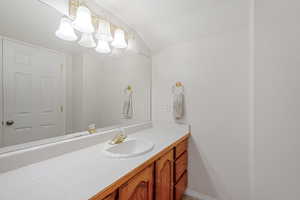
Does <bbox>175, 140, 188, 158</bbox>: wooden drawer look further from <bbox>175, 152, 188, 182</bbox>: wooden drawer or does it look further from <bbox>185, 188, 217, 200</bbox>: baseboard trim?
<bbox>185, 188, 217, 200</bbox>: baseboard trim

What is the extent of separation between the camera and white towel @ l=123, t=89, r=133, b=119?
1.59 metres

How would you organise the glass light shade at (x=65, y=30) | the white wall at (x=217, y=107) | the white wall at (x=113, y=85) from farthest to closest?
the white wall at (x=217, y=107) < the white wall at (x=113, y=85) < the glass light shade at (x=65, y=30)

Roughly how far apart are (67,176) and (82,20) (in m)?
1.09

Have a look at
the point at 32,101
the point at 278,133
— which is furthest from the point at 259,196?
the point at 32,101

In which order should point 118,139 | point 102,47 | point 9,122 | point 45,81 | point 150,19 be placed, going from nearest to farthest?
1. point 9,122
2. point 45,81
3. point 118,139
4. point 102,47
5. point 150,19

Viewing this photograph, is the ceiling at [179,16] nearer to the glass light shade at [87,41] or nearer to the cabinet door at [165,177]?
the glass light shade at [87,41]

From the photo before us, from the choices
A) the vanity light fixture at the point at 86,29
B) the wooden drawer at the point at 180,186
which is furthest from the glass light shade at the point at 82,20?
the wooden drawer at the point at 180,186

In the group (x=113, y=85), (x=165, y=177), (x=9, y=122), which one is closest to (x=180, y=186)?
(x=165, y=177)

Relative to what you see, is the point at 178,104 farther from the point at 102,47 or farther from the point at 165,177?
the point at 102,47

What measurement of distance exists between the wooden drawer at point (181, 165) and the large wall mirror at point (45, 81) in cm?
78

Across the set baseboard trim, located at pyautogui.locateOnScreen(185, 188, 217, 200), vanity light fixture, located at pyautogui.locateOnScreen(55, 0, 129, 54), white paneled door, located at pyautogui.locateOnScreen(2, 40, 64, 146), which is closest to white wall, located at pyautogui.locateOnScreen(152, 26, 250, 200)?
baseboard trim, located at pyautogui.locateOnScreen(185, 188, 217, 200)

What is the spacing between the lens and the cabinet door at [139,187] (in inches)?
27.6

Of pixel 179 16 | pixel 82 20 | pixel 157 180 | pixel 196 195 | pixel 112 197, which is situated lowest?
pixel 196 195

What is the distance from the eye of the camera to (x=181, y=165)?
56.9 inches
